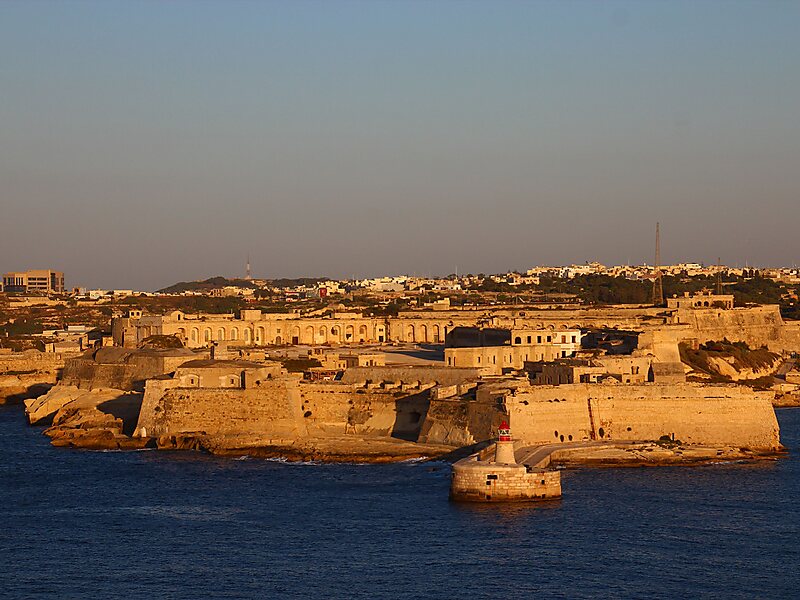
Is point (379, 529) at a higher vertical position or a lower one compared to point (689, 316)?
lower

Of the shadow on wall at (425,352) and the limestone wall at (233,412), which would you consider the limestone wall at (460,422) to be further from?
the shadow on wall at (425,352)

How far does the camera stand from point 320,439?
31656 mm

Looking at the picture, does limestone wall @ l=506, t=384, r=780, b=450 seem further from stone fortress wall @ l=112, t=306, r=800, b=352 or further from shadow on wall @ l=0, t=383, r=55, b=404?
shadow on wall @ l=0, t=383, r=55, b=404

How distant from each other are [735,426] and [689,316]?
25627 mm

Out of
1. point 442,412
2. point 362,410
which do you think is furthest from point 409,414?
point 442,412

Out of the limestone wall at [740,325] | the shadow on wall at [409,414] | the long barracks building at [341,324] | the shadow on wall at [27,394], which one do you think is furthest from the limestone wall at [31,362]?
the limestone wall at [740,325]

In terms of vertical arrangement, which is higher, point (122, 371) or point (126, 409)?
point (122, 371)

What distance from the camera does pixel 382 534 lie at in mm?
23344

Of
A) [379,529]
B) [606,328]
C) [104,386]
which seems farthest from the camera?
[606,328]

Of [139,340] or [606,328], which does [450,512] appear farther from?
[139,340]

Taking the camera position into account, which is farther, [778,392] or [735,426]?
[778,392]

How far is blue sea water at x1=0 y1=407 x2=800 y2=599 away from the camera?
20.4 m

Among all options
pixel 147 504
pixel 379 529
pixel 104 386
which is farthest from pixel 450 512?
pixel 104 386

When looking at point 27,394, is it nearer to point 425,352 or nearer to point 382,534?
point 425,352
